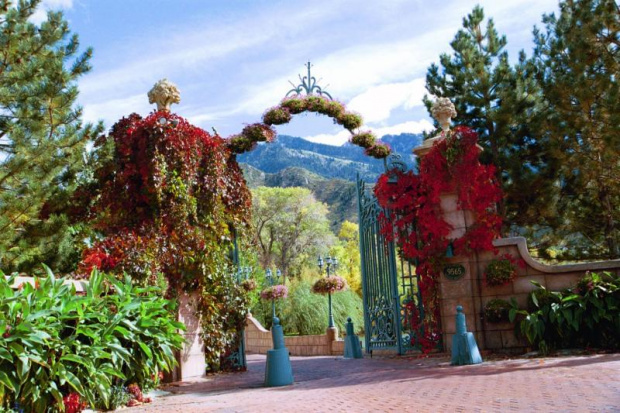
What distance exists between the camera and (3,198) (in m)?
11.9

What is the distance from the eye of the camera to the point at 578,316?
8508mm

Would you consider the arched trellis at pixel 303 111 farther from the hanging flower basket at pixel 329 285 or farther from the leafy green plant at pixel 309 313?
the leafy green plant at pixel 309 313

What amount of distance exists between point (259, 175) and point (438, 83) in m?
71.8

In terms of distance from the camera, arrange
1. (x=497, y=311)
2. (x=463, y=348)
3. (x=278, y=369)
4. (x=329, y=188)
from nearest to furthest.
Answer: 1. (x=278, y=369)
2. (x=463, y=348)
3. (x=497, y=311)
4. (x=329, y=188)

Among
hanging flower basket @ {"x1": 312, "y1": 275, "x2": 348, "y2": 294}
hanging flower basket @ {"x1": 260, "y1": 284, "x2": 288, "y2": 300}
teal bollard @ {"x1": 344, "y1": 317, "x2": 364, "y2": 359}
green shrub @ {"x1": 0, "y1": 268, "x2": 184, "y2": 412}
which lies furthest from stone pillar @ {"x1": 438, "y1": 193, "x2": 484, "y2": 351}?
hanging flower basket @ {"x1": 260, "y1": 284, "x2": 288, "y2": 300}

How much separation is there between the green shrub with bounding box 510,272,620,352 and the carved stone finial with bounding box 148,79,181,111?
631cm

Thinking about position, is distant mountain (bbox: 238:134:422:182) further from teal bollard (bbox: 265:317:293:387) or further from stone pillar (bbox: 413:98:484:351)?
teal bollard (bbox: 265:317:293:387)

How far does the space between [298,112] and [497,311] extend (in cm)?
532

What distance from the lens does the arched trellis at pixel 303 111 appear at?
11.7 m

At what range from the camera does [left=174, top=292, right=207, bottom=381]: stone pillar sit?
31.0 feet

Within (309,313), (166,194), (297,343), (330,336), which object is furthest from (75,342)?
(309,313)

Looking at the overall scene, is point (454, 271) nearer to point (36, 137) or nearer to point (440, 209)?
point (440, 209)

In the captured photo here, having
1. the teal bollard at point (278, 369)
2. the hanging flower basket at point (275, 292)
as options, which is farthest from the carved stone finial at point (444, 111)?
the hanging flower basket at point (275, 292)

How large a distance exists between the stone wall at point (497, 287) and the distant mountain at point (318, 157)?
356 ft
